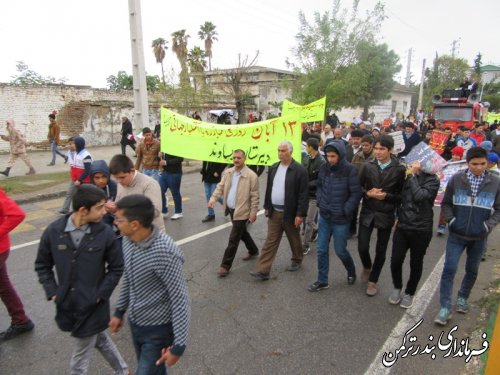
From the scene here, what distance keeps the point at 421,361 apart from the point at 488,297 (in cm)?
168

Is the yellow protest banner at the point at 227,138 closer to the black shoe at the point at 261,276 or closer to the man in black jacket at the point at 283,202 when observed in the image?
the man in black jacket at the point at 283,202

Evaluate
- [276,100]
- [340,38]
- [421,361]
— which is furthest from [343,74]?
[421,361]

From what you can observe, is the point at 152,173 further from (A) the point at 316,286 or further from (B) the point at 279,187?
(A) the point at 316,286

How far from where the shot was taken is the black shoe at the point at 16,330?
11.1ft

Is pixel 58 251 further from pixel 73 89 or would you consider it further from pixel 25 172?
pixel 73 89

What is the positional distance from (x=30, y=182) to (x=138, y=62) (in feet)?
15.0

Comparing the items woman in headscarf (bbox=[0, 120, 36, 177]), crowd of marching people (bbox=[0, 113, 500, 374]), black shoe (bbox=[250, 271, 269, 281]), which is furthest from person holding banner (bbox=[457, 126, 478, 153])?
woman in headscarf (bbox=[0, 120, 36, 177])

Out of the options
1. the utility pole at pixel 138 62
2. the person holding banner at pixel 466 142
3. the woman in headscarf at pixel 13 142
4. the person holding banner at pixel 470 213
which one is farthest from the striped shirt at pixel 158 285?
the woman in headscarf at pixel 13 142

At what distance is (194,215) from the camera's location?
7465 millimetres

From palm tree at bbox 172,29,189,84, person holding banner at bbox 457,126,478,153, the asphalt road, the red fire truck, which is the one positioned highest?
palm tree at bbox 172,29,189,84

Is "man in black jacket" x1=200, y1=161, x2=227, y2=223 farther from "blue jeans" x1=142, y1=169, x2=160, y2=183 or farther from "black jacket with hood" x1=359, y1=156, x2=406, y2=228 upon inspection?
"black jacket with hood" x1=359, y1=156, x2=406, y2=228

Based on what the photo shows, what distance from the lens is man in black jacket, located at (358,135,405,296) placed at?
155 inches

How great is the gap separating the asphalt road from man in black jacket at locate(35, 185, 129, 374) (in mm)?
782

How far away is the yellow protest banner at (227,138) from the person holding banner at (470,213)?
202 cm
